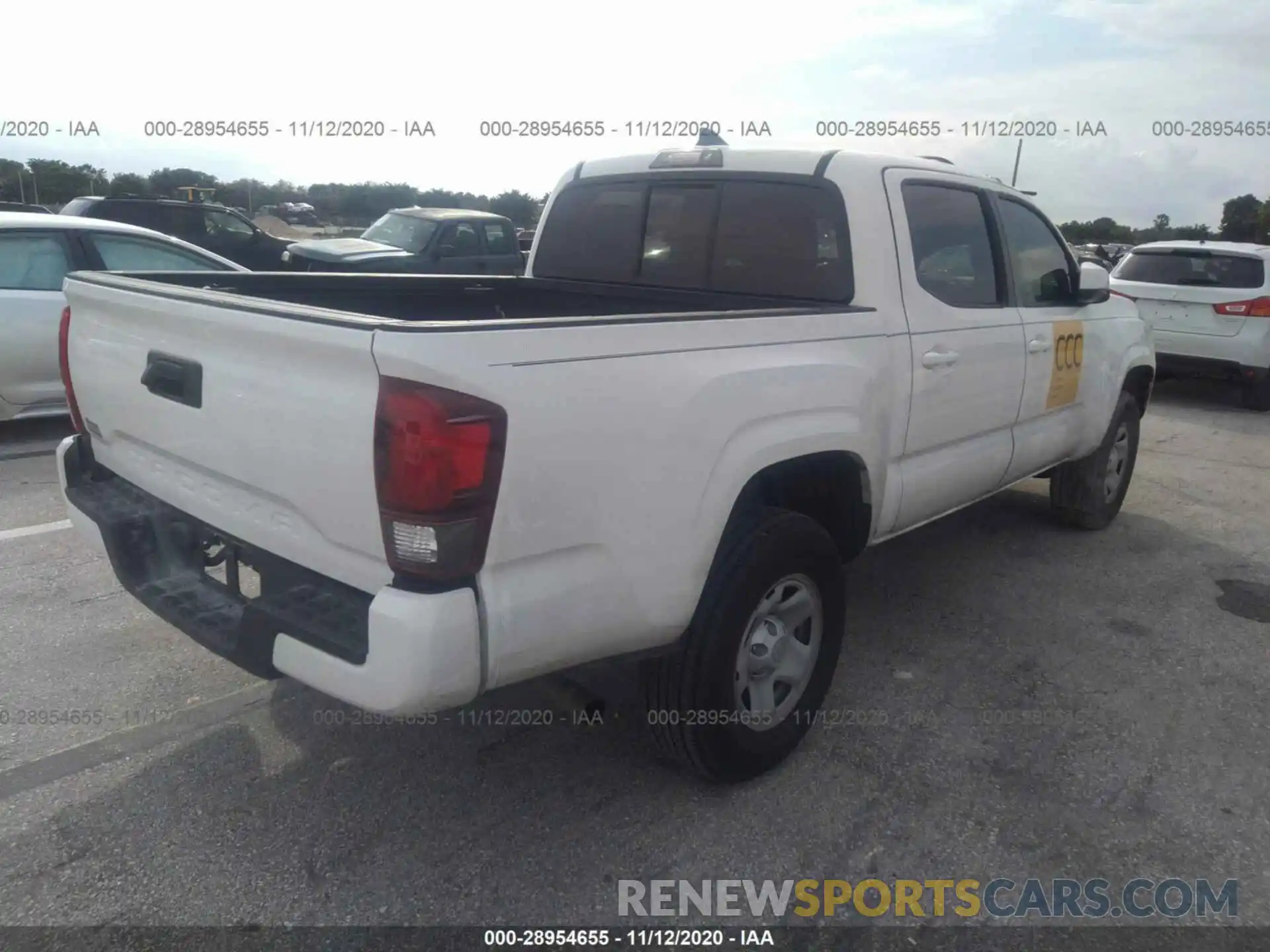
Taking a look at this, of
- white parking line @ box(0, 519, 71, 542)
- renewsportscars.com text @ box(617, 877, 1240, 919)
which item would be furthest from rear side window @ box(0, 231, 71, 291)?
renewsportscars.com text @ box(617, 877, 1240, 919)

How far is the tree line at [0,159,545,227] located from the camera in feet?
59.2

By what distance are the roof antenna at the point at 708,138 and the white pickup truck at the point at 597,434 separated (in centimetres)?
23

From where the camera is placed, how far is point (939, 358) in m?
3.63

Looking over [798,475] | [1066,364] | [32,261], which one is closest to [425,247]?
[32,261]

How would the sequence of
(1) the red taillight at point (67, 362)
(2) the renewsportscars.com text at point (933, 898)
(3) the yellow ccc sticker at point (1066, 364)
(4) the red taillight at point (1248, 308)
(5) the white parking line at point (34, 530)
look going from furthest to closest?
(4) the red taillight at point (1248, 308) < (5) the white parking line at point (34, 530) < (3) the yellow ccc sticker at point (1066, 364) < (1) the red taillight at point (67, 362) < (2) the renewsportscars.com text at point (933, 898)

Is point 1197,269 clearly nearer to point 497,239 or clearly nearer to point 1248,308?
point 1248,308

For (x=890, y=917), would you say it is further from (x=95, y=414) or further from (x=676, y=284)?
(x=95, y=414)

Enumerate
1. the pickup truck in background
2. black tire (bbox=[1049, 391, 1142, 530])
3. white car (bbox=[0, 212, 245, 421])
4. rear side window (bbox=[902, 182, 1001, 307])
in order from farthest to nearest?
the pickup truck in background < white car (bbox=[0, 212, 245, 421]) < black tire (bbox=[1049, 391, 1142, 530]) < rear side window (bbox=[902, 182, 1001, 307])

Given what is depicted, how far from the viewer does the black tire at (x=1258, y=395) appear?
9906 millimetres

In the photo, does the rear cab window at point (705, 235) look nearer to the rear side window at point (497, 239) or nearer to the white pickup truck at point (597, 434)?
the white pickup truck at point (597, 434)

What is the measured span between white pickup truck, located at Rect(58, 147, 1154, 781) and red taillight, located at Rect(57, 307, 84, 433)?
0.06ft

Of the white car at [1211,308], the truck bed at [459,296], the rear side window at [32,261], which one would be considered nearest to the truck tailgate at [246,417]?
the truck bed at [459,296]

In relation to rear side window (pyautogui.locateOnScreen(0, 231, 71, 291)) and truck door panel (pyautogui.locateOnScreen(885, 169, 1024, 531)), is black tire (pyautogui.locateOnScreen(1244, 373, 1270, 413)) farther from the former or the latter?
rear side window (pyautogui.locateOnScreen(0, 231, 71, 291))

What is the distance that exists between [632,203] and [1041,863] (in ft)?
9.40
